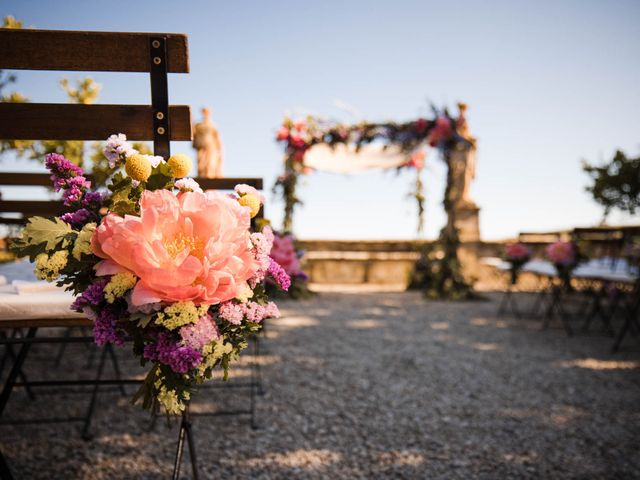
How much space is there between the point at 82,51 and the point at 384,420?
237 centimetres

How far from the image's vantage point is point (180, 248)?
0.95 meters

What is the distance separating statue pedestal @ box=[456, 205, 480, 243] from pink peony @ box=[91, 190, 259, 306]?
8.19 metres

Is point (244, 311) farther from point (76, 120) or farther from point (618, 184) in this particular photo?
point (618, 184)

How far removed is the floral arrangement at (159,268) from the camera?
92 cm

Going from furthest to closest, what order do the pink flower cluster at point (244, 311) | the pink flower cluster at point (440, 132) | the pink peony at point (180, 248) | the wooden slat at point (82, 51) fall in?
the pink flower cluster at point (440, 132), the wooden slat at point (82, 51), the pink flower cluster at point (244, 311), the pink peony at point (180, 248)

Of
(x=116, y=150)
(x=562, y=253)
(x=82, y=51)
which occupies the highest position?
(x=82, y=51)

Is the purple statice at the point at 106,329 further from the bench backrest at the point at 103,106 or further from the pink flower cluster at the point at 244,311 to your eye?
the bench backrest at the point at 103,106

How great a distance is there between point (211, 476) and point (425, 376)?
2062 mm

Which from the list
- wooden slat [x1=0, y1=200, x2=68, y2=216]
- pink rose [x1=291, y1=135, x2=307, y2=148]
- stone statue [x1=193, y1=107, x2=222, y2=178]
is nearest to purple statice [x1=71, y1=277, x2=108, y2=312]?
wooden slat [x1=0, y1=200, x2=68, y2=216]

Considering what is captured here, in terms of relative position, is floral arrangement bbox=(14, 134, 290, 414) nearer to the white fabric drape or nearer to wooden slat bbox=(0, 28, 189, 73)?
wooden slat bbox=(0, 28, 189, 73)

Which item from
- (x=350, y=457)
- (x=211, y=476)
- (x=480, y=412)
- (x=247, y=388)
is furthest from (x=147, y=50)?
(x=480, y=412)

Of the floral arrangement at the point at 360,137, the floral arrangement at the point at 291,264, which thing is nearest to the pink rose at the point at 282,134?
the floral arrangement at the point at 360,137

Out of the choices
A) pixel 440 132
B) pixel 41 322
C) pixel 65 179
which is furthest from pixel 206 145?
pixel 65 179

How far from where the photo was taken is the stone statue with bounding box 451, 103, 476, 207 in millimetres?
7898
